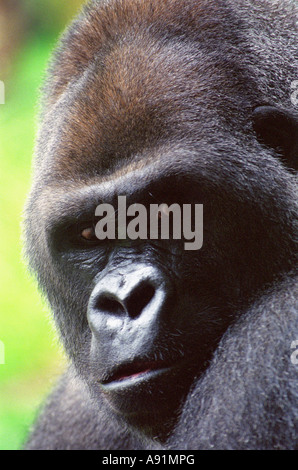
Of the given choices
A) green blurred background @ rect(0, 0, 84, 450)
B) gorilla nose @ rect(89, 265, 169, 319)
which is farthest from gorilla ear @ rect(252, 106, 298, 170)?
green blurred background @ rect(0, 0, 84, 450)

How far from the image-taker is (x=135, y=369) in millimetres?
2279

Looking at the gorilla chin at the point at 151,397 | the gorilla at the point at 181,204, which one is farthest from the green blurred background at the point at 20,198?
the gorilla chin at the point at 151,397

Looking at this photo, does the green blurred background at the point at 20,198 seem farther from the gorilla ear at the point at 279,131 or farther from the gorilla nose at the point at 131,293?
the gorilla ear at the point at 279,131

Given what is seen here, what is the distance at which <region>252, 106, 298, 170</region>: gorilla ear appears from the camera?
2.56 metres

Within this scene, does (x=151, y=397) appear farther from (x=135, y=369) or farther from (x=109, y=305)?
(x=109, y=305)

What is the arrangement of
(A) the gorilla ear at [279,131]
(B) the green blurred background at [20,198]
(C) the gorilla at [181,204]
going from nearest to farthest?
(C) the gorilla at [181,204]
(A) the gorilla ear at [279,131]
(B) the green blurred background at [20,198]

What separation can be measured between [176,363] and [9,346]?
13.1 feet

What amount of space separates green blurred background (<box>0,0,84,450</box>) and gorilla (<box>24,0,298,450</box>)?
3.08m

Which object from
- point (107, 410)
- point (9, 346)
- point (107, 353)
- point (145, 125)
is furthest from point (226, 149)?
point (9, 346)

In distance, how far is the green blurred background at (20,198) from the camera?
5.97 m

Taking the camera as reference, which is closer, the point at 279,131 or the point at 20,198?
the point at 279,131

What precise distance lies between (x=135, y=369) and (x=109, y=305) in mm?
254

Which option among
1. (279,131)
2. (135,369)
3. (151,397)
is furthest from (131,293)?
(279,131)

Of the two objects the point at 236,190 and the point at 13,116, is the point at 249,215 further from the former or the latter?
the point at 13,116
